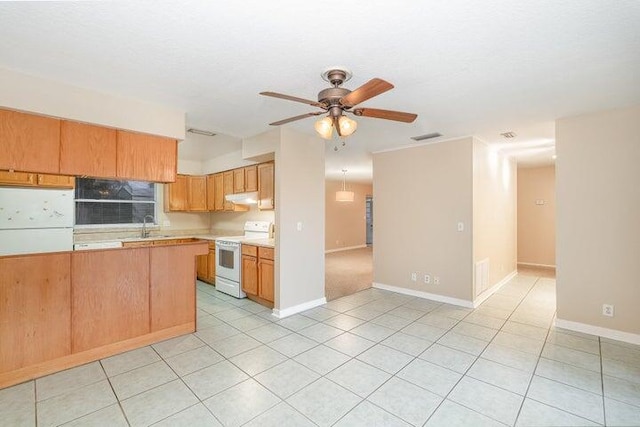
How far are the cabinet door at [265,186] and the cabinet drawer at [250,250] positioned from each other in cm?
67

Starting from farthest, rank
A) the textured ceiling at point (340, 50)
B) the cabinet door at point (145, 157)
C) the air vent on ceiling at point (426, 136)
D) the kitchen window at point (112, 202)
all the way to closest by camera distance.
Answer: the kitchen window at point (112, 202) < the air vent on ceiling at point (426, 136) < the cabinet door at point (145, 157) < the textured ceiling at point (340, 50)

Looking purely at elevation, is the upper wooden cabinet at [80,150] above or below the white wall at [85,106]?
below

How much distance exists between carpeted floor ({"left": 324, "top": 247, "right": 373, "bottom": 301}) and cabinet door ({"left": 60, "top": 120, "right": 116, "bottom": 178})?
3469 millimetres

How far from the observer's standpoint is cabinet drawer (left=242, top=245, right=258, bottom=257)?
4445 mm

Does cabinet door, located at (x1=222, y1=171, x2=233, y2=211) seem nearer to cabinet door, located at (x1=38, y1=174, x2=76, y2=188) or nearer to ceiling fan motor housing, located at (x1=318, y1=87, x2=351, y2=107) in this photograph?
cabinet door, located at (x1=38, y1=174, x2=76, y2=188)

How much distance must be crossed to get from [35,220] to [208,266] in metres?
2.61

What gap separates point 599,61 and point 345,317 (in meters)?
3.52

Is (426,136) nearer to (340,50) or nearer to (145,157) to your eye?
(340,50)

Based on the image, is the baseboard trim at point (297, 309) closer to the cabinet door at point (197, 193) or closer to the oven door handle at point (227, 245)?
the oven door handle at point (227, 245)

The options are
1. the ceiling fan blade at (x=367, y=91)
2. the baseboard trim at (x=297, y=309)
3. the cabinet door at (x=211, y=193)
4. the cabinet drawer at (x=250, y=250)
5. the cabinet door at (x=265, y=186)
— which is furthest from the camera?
the cabinet door at (x=211, y=193)

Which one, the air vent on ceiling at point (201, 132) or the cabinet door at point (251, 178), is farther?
the cabinet door at point (251, 178)

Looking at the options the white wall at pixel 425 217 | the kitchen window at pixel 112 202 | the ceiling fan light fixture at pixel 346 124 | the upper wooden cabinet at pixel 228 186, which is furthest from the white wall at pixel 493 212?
the kitchen window at pixel 112 202

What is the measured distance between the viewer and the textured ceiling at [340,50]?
1.68m

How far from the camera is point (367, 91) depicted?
Result: 195 cm
